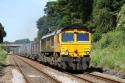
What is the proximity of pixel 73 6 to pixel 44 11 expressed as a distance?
33669 millimetres

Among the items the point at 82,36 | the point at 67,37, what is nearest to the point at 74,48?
the point at 67,37

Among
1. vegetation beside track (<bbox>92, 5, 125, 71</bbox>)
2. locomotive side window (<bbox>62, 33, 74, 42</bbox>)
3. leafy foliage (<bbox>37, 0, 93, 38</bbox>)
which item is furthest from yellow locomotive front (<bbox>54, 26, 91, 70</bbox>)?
leafy foliage (<bbox>37, 0, 93, 38</bbox>)

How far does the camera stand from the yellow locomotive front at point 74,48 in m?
26.4

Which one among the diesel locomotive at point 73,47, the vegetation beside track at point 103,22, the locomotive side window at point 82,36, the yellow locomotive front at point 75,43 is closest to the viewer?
the diesel locomotive at point 73,47

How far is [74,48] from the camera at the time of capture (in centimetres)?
2661

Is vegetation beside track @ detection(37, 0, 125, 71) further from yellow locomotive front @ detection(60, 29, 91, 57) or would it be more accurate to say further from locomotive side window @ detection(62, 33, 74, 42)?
locomotive side window @ detection(62, 33, 74, 42)

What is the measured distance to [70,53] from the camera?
26.5m

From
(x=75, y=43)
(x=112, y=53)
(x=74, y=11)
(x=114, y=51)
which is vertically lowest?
(x=112, y=53)

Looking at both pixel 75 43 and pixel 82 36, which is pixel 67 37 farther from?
pixel 82 36

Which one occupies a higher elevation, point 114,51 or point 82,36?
point 82,36

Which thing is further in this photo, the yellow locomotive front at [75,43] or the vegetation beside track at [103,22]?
the vegetation beside track at [103,22]

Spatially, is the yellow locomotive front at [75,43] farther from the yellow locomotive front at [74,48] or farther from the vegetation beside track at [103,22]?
the vegetation beside track at [103,22]

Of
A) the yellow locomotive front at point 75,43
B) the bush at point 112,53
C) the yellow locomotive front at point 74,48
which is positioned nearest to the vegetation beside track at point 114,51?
the bush at point 112,53

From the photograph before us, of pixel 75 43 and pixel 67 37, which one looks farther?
pixel 67 37
